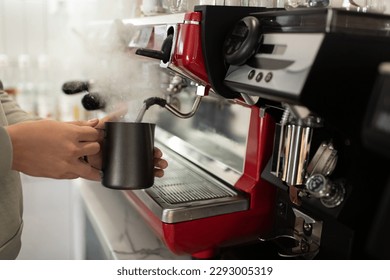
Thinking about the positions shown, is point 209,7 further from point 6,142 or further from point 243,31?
point 6,142

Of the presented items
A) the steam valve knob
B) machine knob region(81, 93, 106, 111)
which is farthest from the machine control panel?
machine knob region(81, 93, 106, 111)

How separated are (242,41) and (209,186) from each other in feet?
1.18

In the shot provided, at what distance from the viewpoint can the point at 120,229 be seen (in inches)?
39.6

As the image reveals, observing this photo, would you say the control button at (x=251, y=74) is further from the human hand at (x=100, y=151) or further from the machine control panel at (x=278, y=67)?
the human hand at (x=100, y=151)

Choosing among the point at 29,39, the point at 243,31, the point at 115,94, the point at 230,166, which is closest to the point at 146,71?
the point at 115,94

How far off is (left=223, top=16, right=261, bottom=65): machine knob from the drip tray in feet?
0.92

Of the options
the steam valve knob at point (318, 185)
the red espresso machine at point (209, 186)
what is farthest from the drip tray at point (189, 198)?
the steam valve knob at point (318, 185)

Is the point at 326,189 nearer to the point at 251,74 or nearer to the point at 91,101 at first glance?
the point at 251,74

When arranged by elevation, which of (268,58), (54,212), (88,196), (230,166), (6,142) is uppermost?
(268,58)

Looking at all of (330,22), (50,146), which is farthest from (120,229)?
(330,22)

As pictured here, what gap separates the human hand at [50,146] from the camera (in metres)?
0.60

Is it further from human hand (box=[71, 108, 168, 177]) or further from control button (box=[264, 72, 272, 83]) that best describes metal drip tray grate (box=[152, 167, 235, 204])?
control button (box=[264, 72, 272, 83])

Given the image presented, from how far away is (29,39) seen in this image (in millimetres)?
1825
